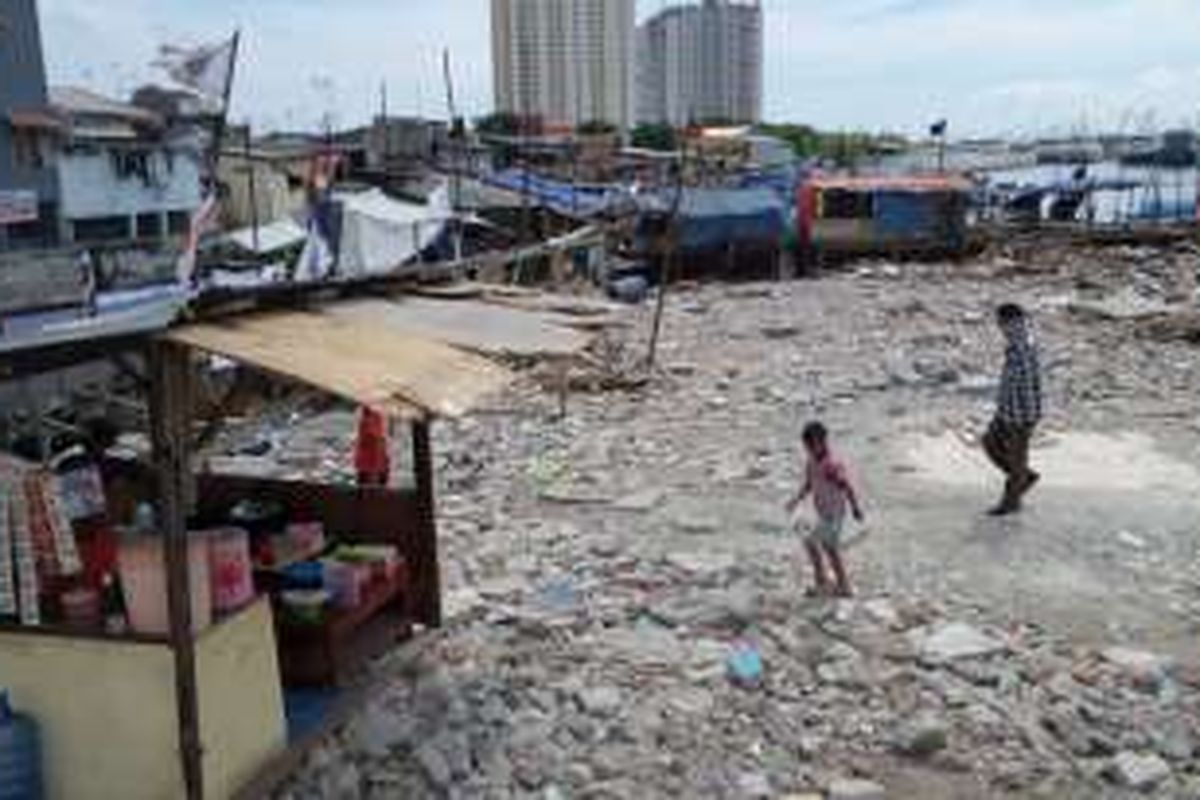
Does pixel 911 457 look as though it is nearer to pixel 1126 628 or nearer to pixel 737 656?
pixel 1126 628

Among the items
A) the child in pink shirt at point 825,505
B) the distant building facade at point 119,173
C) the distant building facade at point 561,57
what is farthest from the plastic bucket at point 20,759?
the distant building facade at point 561,57

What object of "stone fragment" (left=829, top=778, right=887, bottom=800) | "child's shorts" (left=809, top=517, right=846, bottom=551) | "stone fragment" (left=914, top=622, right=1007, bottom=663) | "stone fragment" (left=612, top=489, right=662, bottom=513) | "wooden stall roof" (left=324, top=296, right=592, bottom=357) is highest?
A: "wooden stall roof" (left=324, top=296, right=592, bottom=357)

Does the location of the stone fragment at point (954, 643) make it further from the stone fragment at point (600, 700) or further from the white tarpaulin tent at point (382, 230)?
the white tarpaulin tent at point (382, 230)

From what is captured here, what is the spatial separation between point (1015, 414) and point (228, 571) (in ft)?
21.1

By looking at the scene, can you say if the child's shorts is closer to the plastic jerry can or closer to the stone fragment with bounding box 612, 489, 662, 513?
the stone fragment with bounding box 612, 489, 662, 513

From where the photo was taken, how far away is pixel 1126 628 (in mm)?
7926

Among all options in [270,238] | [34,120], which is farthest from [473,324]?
[270,238]

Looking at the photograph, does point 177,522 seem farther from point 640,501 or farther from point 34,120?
point 34,120

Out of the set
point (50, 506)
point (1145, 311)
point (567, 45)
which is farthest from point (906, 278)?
point (567, 45)

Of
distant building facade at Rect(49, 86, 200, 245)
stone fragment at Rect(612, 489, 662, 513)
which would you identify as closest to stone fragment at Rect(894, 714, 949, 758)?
stone fragment at Rect(612, 489, 662, 513)

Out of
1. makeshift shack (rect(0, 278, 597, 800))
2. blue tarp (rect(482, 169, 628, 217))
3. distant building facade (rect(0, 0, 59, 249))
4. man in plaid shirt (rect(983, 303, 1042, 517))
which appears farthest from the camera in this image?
blue tarp (rect(482, 169, 628, 217))

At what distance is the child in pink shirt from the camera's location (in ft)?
26.8

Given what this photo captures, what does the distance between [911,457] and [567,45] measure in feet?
202

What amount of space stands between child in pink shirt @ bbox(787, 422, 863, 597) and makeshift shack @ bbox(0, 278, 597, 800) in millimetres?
2572
